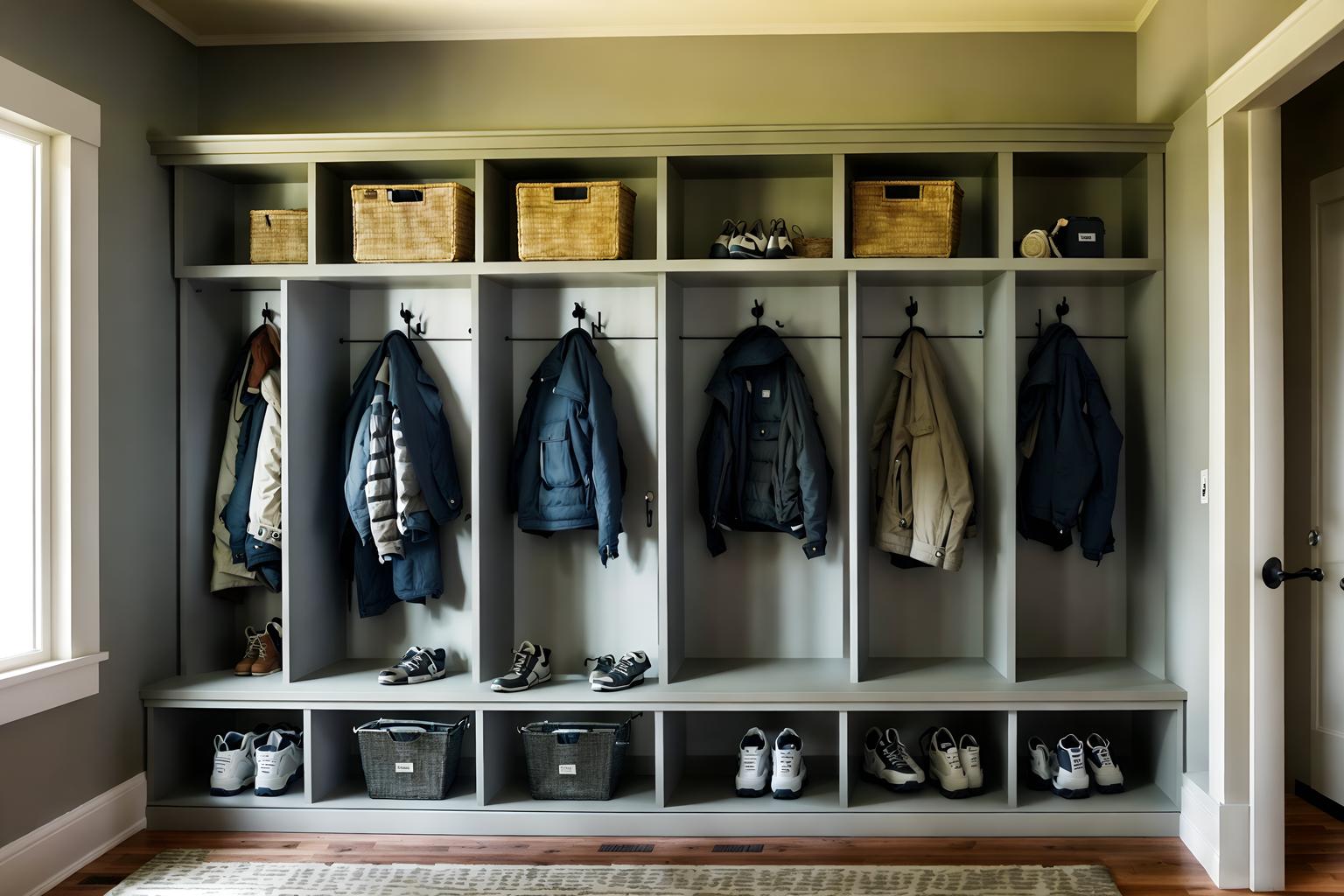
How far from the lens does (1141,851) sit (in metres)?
3.24

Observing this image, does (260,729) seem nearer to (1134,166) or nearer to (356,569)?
(356,569)

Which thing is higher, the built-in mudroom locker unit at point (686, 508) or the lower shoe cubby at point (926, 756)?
the built-in mudroom locker unit at point (686, 508)

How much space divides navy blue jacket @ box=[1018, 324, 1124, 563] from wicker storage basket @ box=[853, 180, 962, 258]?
1.91 ft

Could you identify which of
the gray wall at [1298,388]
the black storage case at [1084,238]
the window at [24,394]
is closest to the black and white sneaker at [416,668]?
the window at [24,394]

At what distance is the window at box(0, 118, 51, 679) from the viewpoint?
9.93ft

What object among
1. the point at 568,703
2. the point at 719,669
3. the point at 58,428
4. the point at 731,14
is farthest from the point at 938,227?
the point at 58,428

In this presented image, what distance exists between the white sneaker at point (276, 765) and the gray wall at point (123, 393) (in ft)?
1.34

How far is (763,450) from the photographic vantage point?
380cm

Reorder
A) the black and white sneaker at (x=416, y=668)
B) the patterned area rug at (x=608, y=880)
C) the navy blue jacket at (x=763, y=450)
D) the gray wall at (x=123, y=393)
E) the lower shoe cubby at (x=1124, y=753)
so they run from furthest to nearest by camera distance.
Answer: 1. the navy blue jacket at (x=763, y=450)
2. the black and white sneaker at (x=416, y=668)
3. the lower shoe cubby at (x=1124, y=753)
4. the gray wall at (x=123, y=393)
5. the patterned area rug at (x=608, y=880)

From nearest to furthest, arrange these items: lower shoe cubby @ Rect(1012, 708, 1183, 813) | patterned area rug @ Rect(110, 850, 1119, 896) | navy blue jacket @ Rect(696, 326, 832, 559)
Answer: patterned area rug @ Rect(110, 850, 1119, 896), lower shoe cubby @ Rect(1012, 708, 1183, 813), navy blue jacket @ Rect(696, 326, 832, 559)

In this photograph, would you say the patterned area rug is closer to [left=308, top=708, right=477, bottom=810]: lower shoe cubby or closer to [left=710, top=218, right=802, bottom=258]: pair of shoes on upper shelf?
[left=308, top=708, right=477, bottom=810]: lower shoe cubby

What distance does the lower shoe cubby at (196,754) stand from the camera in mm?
3537

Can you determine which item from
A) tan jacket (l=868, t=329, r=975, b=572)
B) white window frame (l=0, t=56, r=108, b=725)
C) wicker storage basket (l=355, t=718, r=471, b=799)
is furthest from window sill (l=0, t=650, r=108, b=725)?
tan jacket (l=868, t=329, r=975, b=572)

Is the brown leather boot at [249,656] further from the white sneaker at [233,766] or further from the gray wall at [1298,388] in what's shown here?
the gray wall at [1298,388]
